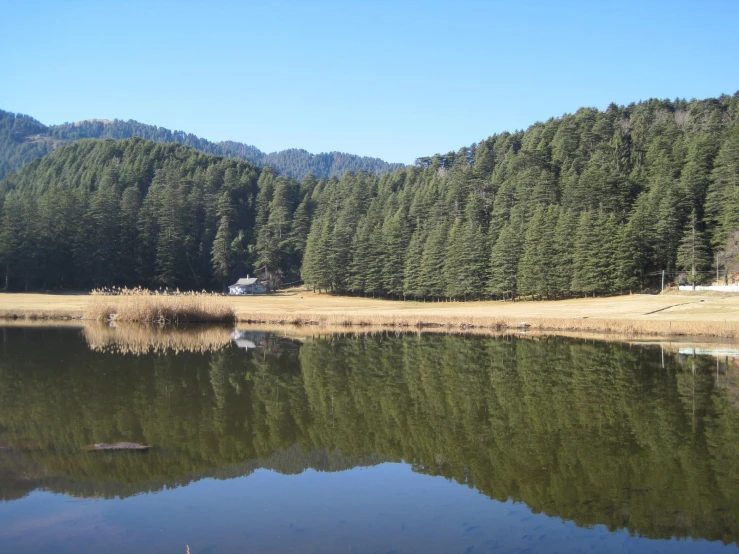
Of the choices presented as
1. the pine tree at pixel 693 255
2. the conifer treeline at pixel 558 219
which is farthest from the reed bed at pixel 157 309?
the pine tree at pixel 693 255

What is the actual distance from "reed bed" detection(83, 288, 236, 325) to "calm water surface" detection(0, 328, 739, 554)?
59.2 feet

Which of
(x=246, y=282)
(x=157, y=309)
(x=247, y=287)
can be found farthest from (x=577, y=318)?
(x=246, y=282)

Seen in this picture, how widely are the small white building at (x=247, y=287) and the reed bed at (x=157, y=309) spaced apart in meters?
55.4

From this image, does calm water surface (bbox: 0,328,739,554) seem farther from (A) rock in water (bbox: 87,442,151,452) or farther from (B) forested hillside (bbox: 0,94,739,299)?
(B) forested hillside (bbox: 0,94,739,299)

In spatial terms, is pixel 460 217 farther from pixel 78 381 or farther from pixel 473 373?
pixel 78 381

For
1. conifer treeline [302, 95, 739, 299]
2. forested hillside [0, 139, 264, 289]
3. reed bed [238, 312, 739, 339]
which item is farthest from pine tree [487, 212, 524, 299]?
forested hillside [0, 139, 264, 289]

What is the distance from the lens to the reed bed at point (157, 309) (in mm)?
46281

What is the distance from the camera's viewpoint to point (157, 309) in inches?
1841

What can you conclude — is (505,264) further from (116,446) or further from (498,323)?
(116,446)

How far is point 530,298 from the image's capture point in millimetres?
80625

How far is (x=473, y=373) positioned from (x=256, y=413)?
11.2 metres

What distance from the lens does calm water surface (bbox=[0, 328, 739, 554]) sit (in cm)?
1051

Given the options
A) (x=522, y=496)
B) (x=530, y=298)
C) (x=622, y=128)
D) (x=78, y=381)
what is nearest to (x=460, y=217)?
(x=530, y=298)

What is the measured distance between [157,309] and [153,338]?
31.3 feet
